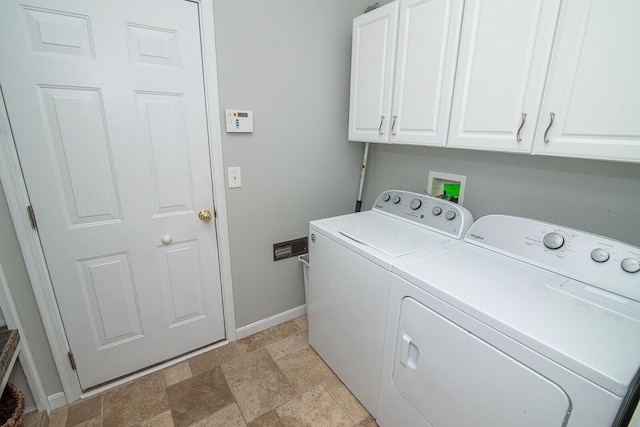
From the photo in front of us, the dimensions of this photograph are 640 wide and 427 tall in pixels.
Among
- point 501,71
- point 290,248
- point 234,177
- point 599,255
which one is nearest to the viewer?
point 599,255

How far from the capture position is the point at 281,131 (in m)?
1.85

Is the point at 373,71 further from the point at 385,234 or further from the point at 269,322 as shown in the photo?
the point at 269,322

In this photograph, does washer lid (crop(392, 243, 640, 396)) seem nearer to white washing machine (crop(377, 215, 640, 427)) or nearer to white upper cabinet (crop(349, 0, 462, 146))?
white washing machine (crop(377, 215, 640, 427))

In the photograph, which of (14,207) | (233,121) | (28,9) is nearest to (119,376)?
(14,207)

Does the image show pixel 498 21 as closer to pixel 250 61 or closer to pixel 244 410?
pixel 250 61

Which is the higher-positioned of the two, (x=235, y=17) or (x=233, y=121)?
(x=235, y=17)

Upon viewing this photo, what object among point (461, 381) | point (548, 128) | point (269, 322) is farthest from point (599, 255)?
point (269, 322)

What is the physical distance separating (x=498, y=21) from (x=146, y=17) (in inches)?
60.6

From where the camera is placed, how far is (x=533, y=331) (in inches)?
31.6

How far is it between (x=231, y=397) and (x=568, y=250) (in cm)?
179

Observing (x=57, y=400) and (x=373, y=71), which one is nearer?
(x=57, y=400)

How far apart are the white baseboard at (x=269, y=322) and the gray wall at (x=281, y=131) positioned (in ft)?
0.13

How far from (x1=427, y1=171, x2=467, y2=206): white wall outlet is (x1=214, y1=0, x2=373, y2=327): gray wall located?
0.63 metres

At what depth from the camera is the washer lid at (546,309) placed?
714mm
